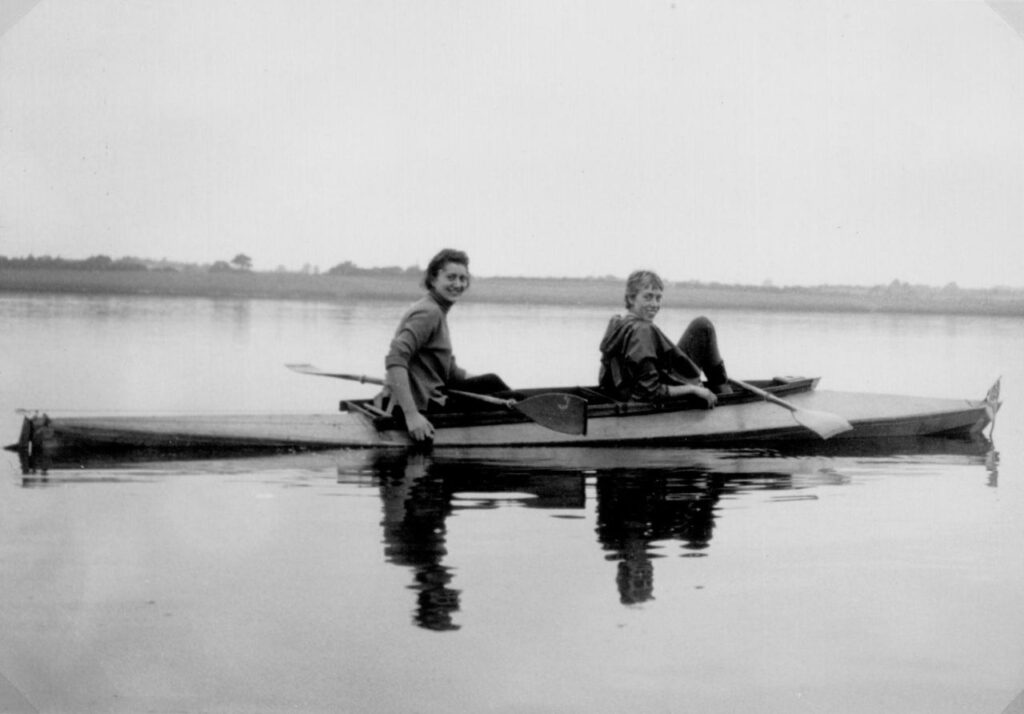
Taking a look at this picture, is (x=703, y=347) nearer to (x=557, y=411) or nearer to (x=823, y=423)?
(x=823, y=423)

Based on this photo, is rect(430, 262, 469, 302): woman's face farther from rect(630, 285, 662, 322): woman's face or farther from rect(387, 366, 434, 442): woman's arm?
A: rect(630, 285, 662, 322): woman's face

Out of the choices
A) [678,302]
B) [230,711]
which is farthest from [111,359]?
[678,302]

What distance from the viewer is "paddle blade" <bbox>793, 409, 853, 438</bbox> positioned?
7973 millimetres

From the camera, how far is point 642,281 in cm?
727

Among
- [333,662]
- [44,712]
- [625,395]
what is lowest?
[44,712]

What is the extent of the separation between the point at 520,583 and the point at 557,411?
281 centimetres

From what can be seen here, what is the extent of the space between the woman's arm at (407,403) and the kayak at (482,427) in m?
0.18

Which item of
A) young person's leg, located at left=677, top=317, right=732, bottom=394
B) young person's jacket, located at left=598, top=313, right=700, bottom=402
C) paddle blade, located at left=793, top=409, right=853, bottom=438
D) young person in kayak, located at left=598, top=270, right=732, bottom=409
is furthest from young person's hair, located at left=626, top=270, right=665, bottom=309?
paddle blade, located at left=793, top=409, right=853, bottom=438

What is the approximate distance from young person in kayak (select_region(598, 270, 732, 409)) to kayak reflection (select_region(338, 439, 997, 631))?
1.45 feet

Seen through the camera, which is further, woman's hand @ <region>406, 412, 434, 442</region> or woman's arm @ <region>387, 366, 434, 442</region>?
woman's hand @ <region>406, 412, 434, 442</region>

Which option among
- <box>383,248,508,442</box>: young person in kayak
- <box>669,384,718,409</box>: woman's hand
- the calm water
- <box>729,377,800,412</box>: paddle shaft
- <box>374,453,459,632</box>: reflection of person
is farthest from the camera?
<box>729,377,800,412</box>: paddle shaft

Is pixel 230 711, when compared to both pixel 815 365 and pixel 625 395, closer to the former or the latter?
pixel 625 395

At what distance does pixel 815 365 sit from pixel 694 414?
9.94 meters

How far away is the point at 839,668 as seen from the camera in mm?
3957
